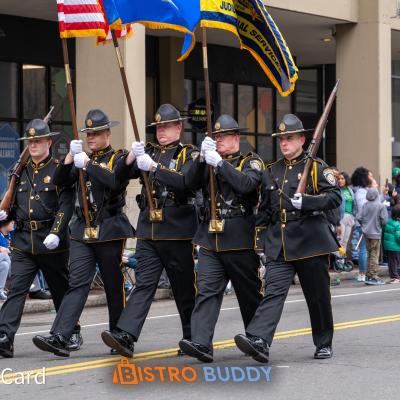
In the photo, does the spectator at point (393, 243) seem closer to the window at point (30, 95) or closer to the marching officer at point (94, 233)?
the window at point (30, 95)

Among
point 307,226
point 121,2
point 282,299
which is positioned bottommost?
point 282,299

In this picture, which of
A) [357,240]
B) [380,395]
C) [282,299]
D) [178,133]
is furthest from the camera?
[357,240]

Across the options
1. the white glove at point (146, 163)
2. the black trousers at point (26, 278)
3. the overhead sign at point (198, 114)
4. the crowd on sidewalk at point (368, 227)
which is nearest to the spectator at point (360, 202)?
the crowd on sidewalk at point (368, 227)

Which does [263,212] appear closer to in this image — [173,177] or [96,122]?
[173,177]

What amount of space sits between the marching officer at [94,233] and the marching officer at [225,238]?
805mm

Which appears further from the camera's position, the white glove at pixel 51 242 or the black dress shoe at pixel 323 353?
the white glove at pixel 51 242

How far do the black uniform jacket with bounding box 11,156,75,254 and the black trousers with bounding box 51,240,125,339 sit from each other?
300 millimetres

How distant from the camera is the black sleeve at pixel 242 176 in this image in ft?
30.3

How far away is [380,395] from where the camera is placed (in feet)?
26.0

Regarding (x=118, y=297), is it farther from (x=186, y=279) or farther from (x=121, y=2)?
(x=121, y=2)

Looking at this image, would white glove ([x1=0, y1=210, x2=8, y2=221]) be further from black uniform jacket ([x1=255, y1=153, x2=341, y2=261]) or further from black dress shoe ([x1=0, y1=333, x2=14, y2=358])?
black uniform jacket ([x1=255, y1=153, x2=341, y2=261])

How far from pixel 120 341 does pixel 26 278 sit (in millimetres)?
1354

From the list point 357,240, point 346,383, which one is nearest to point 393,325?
point 346,383

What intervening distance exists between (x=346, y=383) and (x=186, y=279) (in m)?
2.01
